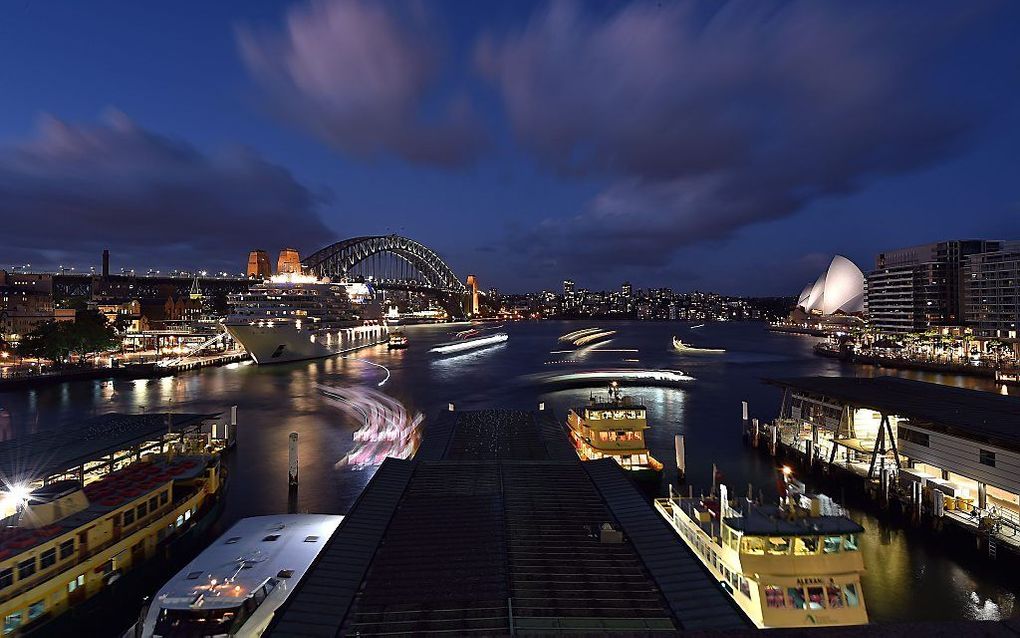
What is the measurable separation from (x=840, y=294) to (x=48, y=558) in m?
138

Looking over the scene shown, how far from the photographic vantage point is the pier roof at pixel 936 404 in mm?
15227

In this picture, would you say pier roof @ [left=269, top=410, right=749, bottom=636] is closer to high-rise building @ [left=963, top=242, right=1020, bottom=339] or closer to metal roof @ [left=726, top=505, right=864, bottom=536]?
metal roof @ [left=726, top=505, right=864, bottom=536]

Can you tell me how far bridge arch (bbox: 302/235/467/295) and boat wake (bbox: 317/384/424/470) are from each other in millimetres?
90946

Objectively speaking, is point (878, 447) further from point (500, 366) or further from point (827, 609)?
point (500, 366)

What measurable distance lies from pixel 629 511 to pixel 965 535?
34.8 feet

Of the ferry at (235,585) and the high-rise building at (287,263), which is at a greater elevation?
the high-rise building at (287,263)

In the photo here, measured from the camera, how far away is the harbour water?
13.3 meters

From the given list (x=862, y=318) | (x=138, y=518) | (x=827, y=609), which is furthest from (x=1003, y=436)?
(x=862, y=318)

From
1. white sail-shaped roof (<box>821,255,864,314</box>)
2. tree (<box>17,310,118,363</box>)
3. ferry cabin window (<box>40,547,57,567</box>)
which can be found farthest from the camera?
white sail-shaped roof (<box>821,255,864,314</box>)

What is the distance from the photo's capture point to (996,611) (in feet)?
38.3

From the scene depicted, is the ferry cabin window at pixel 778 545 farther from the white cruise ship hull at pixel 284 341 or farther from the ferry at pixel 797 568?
the white cruise ship hull at pixel 284 341

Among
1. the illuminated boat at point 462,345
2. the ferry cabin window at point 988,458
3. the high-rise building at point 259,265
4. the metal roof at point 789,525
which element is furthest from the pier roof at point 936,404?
the high-rise building at point 259,265

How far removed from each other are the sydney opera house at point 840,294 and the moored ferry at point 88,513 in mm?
131191

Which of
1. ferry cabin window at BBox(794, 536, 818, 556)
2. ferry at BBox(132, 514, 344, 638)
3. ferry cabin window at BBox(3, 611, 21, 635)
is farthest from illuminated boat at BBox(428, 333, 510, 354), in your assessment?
ferry cabin window at BBox(794, 536, 818, 556)
